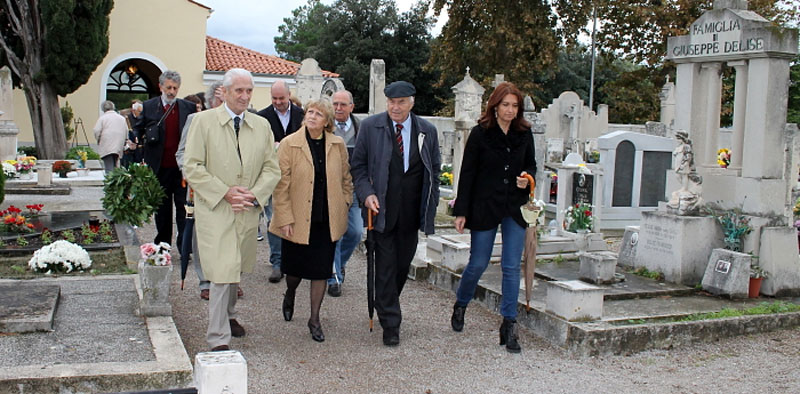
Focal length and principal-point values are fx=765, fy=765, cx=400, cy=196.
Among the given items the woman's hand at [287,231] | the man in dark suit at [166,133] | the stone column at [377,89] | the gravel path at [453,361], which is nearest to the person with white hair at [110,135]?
the man in dark suit at [166,133]

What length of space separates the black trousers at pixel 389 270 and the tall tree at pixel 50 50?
17.8 m

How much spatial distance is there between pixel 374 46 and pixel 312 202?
3866 centimetres

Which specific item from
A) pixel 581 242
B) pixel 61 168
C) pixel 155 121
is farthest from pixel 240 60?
pixel 155 121

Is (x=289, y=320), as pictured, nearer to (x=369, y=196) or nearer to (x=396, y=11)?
(x=369, y=196)

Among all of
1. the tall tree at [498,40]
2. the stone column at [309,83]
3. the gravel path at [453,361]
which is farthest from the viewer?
the tall tree at [498,40]

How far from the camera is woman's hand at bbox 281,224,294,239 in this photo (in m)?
5.53

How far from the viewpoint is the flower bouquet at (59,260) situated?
6.86m

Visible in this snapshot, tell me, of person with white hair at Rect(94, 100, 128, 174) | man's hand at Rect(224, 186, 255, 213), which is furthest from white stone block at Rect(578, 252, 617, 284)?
person with white hair at Rect(94, 100, 128, 174)

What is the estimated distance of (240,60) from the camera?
29.3 m

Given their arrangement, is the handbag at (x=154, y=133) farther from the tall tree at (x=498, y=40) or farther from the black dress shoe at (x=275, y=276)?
the tall tree at (x=498, y=40)

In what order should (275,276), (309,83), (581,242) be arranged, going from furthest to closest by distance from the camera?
(309,83) → (581,242) → (275,276)

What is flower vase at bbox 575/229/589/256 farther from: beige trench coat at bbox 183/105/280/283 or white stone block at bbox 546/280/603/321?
beige trench coat at bbox 183/105/280/283

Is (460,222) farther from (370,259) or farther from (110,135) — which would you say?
(110,135)

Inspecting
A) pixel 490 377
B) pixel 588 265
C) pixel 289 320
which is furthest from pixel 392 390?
pixel 588 265
